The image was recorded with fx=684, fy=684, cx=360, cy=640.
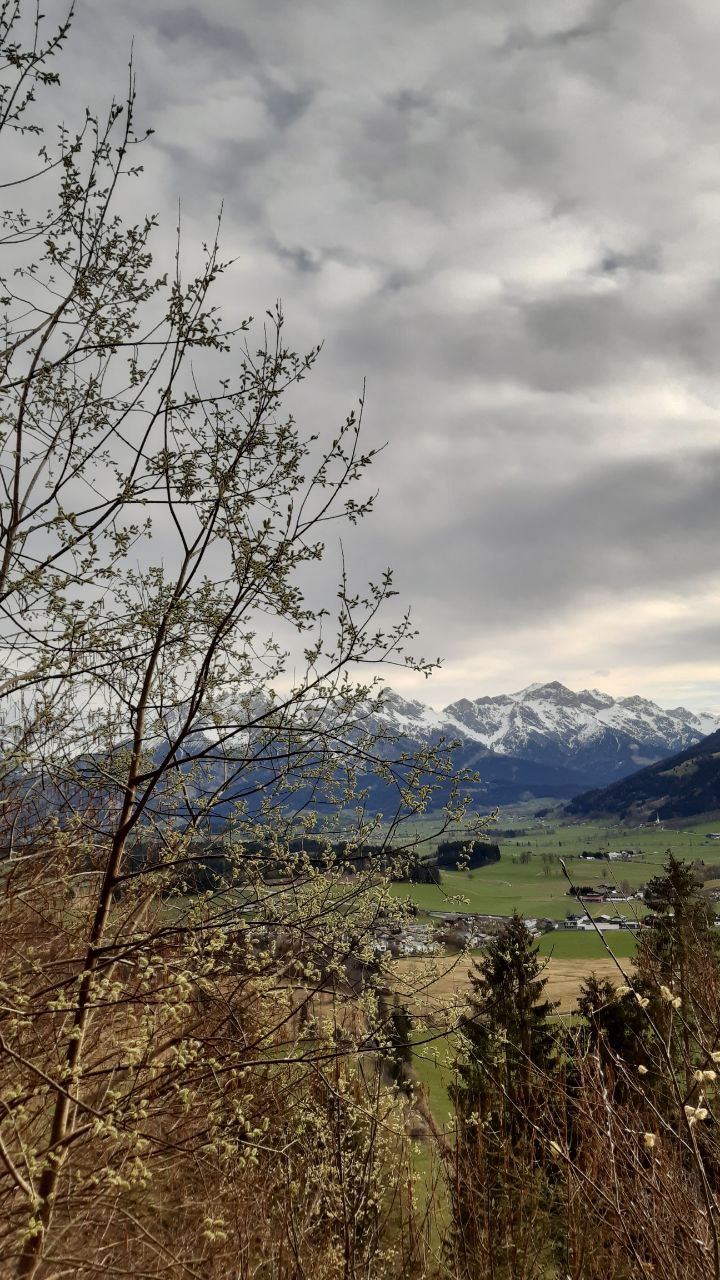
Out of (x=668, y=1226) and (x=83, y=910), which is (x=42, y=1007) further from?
(x=668, y=1226)

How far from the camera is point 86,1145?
5383 mm

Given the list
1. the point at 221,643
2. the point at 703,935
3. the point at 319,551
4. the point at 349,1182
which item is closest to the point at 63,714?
the point at 221,643

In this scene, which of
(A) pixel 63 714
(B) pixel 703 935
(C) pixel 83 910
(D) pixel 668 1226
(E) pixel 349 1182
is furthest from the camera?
(B) pixel 703 935

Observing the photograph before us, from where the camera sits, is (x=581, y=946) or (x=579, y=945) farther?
(x=579, y=945)

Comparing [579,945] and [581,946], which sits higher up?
[581,946]

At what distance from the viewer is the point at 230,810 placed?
20.5 feet

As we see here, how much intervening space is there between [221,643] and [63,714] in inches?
64.8

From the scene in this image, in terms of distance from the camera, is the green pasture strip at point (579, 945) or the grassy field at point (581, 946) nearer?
the grassy field at point (581, 946)

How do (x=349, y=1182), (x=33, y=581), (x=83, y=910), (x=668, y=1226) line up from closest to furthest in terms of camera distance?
1. (x=33, y=581)
2. (x=668, y=1226)
3. (x=83, y=910)
4. (x=349, y=1182)

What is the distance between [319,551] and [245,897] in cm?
329

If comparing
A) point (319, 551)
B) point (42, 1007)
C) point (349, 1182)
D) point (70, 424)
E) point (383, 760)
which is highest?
point (70, 424)

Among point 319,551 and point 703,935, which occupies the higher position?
point 319,551

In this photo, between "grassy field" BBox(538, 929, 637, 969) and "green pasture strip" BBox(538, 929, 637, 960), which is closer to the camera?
"grassy field" BBox(538, 929, 637, 969)

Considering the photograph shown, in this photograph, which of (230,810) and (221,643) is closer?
(221,643)
